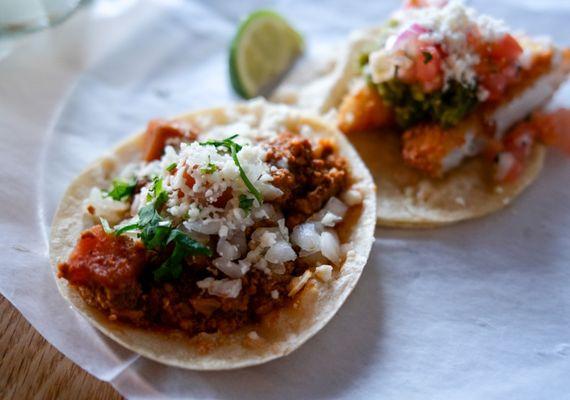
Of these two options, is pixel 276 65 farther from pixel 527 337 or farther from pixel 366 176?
pixel 527 337

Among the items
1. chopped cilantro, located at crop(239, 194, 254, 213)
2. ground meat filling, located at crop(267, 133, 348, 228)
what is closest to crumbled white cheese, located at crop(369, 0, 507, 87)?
ground meat filling, located at crop(267, 133, 348, 228)

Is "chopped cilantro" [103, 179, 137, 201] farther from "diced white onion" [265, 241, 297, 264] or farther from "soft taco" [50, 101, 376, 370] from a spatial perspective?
"diced white onion" [265, 241, 297, 264]

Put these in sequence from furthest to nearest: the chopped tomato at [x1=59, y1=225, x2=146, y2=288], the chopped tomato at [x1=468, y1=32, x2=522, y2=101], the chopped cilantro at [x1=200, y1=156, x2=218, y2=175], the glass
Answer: the glass → the chopped tomato at [x1=468, y1=32, x2=522, y2=101] → the chopped cilantro at [x1=200, y1=156, x2=218, y2=175] → the chopped tomato at [x1=59, y1=225, x2=146, y2=288]

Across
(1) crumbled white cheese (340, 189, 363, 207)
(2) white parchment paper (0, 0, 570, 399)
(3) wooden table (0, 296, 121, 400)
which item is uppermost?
(1) crumbled white cheese (340, 189, 363, 207)

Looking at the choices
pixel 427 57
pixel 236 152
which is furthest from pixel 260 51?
pixel 236 152

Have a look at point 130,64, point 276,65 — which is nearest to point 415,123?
point 276,65

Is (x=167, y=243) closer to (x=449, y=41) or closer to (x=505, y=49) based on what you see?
(x=449, y=41)
